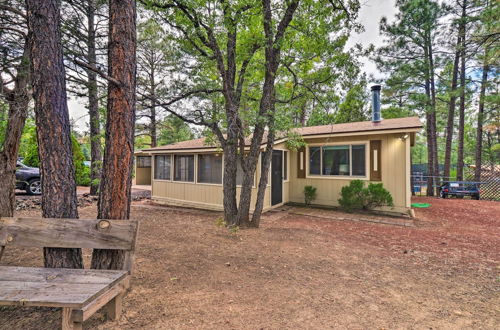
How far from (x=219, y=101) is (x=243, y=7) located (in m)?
2.05

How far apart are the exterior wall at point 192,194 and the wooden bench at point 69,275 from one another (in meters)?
5.39

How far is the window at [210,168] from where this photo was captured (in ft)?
26.9

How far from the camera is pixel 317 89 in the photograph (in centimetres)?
628

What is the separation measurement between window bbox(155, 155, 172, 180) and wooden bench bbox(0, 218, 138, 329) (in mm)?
7686

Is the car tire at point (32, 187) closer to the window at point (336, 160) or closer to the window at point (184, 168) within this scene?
the window at point (184, 168)

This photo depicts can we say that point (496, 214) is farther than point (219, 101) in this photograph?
Yes

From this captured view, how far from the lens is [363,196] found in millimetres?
7266

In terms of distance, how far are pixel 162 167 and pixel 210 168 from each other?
3010 millimetres

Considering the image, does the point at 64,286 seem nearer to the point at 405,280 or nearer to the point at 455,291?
the point at 405,280

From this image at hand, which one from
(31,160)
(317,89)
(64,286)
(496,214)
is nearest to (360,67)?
(317,89)

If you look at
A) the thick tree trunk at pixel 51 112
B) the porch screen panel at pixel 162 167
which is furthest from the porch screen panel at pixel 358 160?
the thick tree trunk at pixel 51 112

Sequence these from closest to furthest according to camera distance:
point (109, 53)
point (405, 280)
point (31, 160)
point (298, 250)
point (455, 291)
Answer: point (109, 53)
point (455, 291)
point (405, 280)
point (298, 250)
point (31, 160)

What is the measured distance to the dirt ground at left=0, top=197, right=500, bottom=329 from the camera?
213 cm

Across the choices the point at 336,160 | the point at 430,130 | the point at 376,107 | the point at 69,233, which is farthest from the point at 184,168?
the point at 430,130
